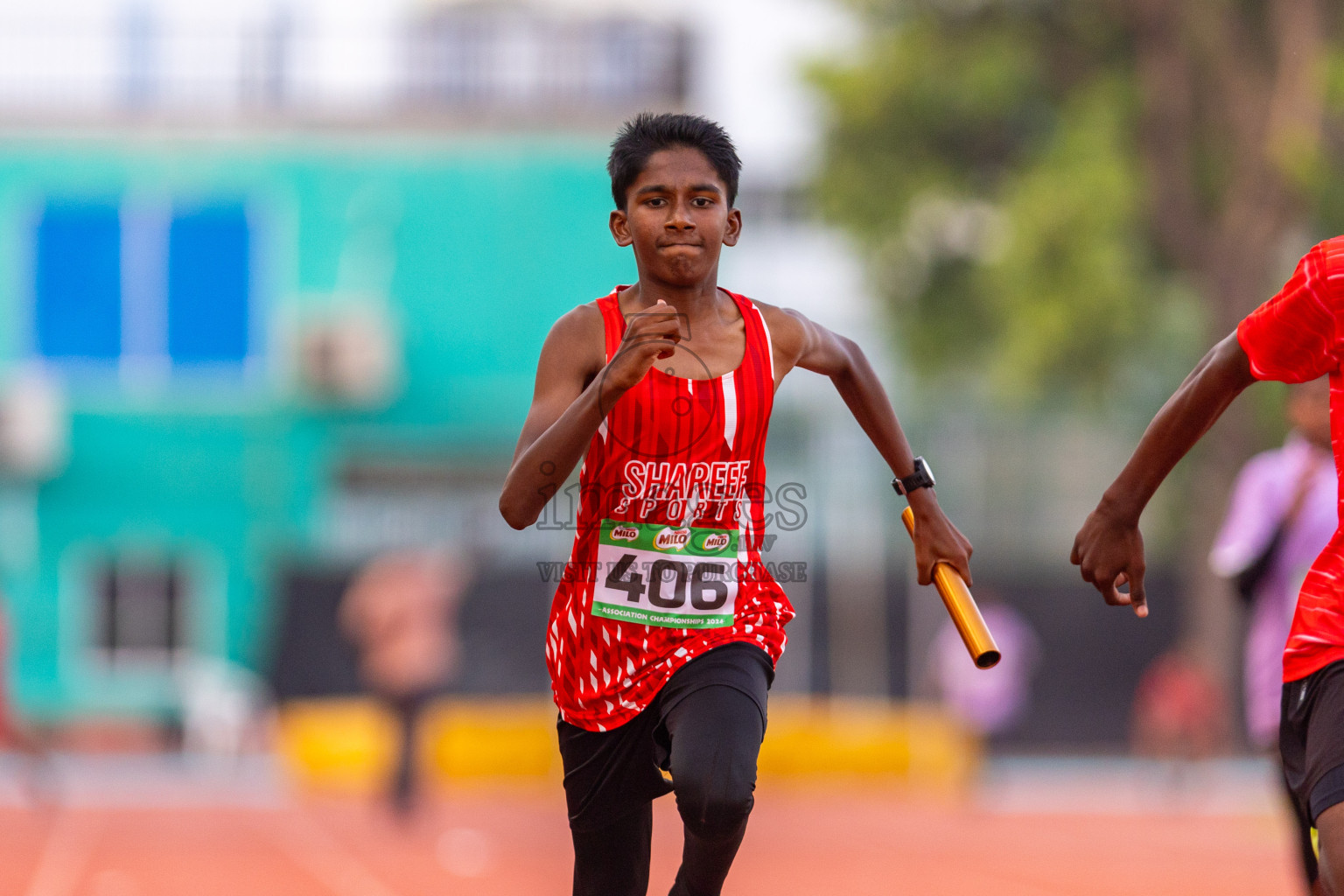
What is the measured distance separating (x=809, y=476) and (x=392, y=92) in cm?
729

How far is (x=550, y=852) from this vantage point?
1119 centimetres

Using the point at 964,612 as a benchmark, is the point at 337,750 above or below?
below

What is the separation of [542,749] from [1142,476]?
14.3m

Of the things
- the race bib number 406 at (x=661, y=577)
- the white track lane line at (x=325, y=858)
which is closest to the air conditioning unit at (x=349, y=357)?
the white track lane line at (x=325, y=858)

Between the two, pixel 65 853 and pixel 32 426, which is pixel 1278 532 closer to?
pixel 65 853

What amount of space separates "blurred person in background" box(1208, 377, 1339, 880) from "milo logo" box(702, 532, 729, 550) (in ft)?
7.37

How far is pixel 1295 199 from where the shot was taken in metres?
17.7

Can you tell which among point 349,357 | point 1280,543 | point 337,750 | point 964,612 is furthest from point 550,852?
point 349,357

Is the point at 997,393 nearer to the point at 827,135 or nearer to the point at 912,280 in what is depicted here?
the point at 912,280

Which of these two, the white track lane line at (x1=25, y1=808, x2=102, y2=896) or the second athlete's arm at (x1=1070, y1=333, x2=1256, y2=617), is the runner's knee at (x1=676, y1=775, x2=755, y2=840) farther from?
the white track lane line at (x1=25, y1=808, x2=102, y2=896)

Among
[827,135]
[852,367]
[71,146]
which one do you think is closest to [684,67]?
[827,135]

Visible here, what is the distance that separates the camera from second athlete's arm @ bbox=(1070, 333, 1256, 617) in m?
3.60

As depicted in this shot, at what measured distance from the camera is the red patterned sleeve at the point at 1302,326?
343 cm

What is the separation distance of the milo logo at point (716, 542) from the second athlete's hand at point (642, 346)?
0.44 meters
